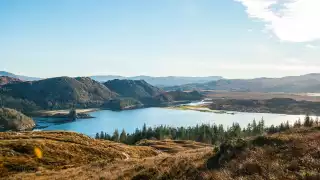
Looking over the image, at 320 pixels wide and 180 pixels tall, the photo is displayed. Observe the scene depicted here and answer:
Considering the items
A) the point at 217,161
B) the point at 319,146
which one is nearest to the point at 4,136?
the point at 217,161

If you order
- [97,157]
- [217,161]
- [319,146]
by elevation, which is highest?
[319,146]

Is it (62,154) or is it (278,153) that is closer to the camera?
(278,153)

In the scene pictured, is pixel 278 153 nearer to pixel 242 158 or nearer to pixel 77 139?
pixel 242 158

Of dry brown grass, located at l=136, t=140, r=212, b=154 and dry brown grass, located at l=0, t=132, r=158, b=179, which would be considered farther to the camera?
dry brown grass, located at l=136, t=140, r=212, b=154

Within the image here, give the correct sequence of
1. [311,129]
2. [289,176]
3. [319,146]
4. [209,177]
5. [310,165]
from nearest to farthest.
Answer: [289,176], [310,165], [209,177], [319,146], [311,129]

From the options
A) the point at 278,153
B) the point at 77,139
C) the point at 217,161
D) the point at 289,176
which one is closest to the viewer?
the point at 289,176

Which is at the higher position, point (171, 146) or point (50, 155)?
point (50, 155)

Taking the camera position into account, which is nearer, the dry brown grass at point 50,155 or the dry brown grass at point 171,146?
the dry brown grass at point 50,155

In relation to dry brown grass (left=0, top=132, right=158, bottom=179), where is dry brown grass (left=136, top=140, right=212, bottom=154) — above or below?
below

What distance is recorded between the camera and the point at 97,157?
209 feet

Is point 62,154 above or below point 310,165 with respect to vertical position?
below

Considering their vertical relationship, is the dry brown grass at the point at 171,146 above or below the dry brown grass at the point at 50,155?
below

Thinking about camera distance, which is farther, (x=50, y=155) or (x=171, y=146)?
(x=171, y=146)

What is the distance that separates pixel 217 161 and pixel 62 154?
46100 millimetres
